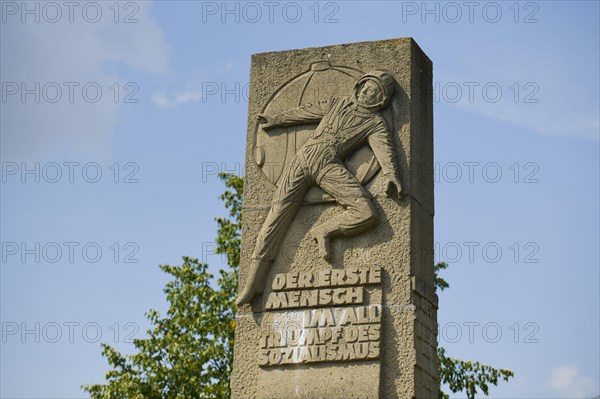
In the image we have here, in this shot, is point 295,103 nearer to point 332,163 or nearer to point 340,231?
point 332,163

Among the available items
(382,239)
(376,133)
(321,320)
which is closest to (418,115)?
(376,133)

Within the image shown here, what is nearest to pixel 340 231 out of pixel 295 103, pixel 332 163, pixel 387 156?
pixel 332 163

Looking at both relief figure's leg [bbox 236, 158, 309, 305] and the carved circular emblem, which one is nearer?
relief figure's leg [bbox 236, 158, 309, 305]

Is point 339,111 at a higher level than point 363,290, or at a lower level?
higher

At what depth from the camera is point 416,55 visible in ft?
40.0

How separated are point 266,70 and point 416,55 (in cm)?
146

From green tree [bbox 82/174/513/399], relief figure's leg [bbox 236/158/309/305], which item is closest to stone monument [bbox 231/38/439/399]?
relief figure's leg [bbox 236/158/309/305]

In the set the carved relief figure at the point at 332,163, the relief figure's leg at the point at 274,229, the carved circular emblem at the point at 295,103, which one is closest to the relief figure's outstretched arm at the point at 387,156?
the carved relief figure at the point at 332,163

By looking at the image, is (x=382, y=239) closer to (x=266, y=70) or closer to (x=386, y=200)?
(x=386, y=200)

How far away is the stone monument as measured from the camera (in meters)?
11.3

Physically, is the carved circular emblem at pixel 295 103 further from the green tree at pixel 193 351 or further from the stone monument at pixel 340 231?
the green tree at pixel 193 351

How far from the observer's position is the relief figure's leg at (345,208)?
11.6 m

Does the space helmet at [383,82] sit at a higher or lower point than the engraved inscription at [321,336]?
higher

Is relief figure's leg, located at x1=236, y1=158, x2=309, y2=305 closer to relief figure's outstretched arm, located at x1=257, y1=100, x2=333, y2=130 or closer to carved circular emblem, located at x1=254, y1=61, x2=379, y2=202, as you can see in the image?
carved circular emblem, located at x1=254, y1=61, x2=379, y2=202
